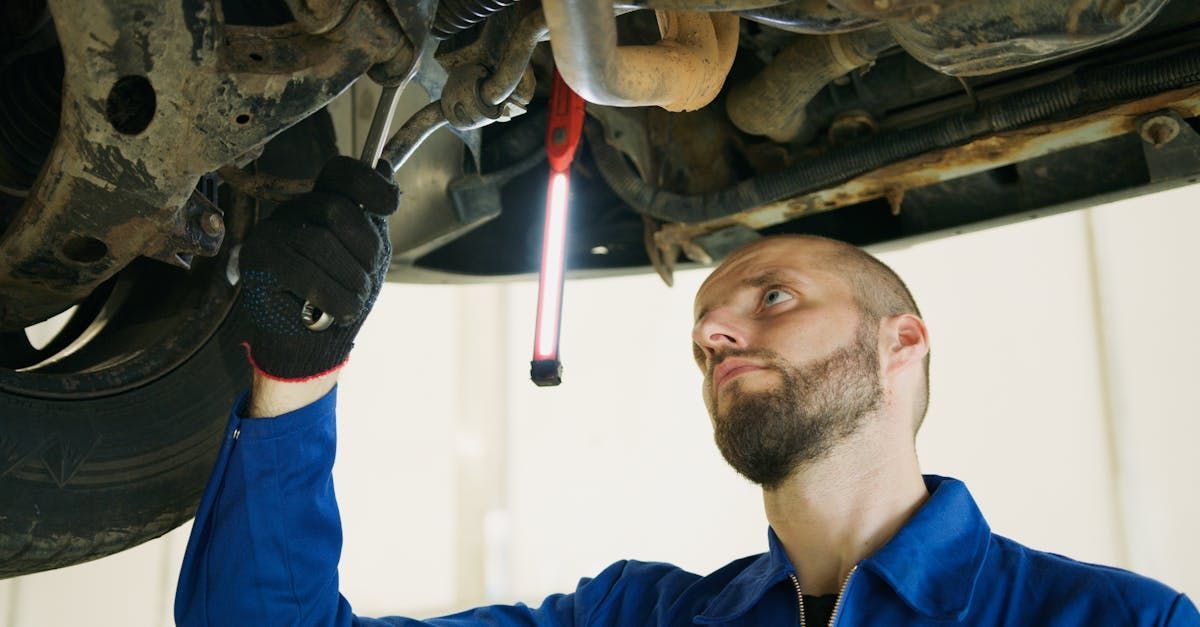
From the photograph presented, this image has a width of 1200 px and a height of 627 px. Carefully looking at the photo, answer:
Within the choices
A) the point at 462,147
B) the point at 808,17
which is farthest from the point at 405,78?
the point at 462,147

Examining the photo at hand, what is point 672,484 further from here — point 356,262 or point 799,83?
point 356,262

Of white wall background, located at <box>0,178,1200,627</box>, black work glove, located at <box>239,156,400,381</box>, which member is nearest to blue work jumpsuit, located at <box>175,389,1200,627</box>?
black work glove, located at <box>239,156,400,381</box>

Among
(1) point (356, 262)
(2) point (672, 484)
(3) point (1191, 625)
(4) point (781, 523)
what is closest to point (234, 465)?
(1) point (356, 262)

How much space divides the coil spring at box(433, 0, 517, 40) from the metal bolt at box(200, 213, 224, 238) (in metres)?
0.25

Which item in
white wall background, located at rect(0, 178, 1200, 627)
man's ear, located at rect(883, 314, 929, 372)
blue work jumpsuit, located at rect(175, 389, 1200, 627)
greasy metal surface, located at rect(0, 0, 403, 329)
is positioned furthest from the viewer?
white wall background, located at rect(0, 178, 1200, 627)

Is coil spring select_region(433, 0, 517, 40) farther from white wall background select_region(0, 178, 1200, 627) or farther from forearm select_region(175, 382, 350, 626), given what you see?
white wall background select_region(0, 178, 1200, 627)

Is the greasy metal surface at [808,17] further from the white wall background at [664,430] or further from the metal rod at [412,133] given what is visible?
the white wall background at [664,430]

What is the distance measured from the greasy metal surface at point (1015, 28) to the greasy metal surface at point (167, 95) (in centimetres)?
39

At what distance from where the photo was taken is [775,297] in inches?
47.7

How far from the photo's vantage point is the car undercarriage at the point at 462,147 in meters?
0.79

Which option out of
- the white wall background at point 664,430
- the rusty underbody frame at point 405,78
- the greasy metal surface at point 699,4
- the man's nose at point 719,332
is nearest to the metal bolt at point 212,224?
the rusty underbody frame at point 405,78

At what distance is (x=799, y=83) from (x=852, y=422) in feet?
1.26

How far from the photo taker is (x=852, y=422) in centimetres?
114

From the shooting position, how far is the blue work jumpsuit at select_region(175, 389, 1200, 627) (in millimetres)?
985
